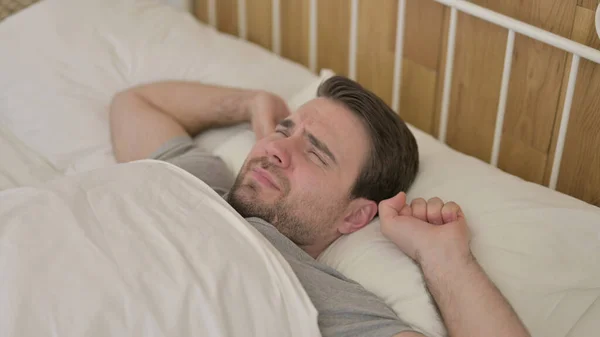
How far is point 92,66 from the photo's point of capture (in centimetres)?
184

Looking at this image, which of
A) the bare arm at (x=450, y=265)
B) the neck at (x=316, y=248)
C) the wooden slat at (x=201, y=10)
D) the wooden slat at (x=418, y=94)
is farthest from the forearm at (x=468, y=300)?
the wooden slat at (x=201, y=10)

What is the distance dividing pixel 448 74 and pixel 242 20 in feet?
2.38

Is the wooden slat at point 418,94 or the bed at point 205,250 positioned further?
the wooden slat at point 418,94

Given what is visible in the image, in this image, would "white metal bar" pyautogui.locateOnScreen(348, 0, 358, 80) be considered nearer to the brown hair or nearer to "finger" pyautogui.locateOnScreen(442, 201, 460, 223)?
the brown hair

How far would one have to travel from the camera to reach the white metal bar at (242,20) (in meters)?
2.12

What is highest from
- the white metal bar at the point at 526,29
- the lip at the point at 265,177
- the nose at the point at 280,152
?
the white metal bar at the point at 526,29

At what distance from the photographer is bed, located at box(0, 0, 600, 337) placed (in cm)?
108

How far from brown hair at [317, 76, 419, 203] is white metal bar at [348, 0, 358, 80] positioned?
1.30ft

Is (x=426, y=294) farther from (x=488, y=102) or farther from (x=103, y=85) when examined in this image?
(x=103, y=85)

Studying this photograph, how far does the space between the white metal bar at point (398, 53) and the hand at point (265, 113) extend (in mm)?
269

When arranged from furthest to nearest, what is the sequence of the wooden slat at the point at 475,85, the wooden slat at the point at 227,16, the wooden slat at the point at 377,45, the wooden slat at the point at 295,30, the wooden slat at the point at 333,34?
1. the wooden slat at the point at 227,16
2. the wooden slat at the point at 295,30
3. the wooden slat at the point at 333,34
4. the wooden slat at the point at 377,45
5. the wooden slat at the point at 475,85

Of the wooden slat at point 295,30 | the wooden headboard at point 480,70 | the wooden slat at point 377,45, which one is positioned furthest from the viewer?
the wooden slat at point 295,30

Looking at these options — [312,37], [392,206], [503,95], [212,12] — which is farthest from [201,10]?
[392,206]

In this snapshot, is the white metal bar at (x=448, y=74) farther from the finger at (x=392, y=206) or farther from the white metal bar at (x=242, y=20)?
the white metal bar at (x=242, y=20)
